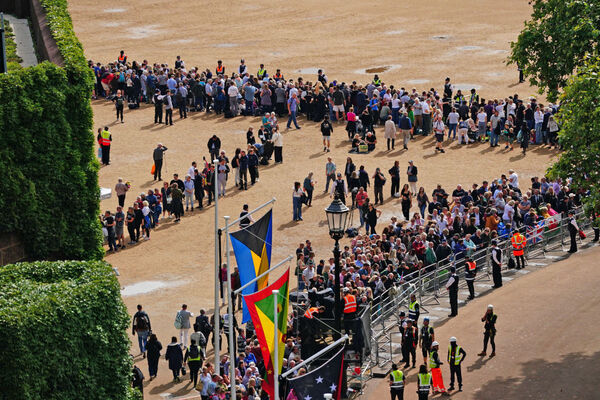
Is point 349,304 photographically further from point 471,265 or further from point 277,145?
point 277,145

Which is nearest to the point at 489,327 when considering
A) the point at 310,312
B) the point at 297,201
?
the point at 310,312

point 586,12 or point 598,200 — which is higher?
point 586,12

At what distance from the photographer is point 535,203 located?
40.9 meters

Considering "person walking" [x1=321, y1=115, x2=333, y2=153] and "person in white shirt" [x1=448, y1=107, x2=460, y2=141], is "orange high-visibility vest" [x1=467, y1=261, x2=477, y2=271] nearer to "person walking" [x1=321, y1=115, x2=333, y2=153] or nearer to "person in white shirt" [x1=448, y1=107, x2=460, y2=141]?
"person walking" [x1=321, y1=115, x2=333, y2=153]

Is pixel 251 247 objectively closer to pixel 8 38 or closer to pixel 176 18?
pixel 8 38

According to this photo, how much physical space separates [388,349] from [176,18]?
49.1 metres

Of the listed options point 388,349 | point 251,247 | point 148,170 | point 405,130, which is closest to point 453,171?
point 405,130

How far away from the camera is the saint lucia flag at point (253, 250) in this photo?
92.4ft

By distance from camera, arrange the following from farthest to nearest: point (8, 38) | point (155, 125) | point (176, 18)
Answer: point (176, 18) → point (155, 125) → point (8, 38)

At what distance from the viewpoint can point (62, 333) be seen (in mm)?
21484

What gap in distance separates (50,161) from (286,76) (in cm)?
3746

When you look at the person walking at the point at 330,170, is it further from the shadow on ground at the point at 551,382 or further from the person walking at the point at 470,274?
the shadow on ground at the point at 551,382

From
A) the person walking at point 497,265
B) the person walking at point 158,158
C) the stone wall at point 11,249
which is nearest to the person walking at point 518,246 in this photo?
the person walking at point 497,265

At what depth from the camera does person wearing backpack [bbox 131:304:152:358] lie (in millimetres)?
33500
